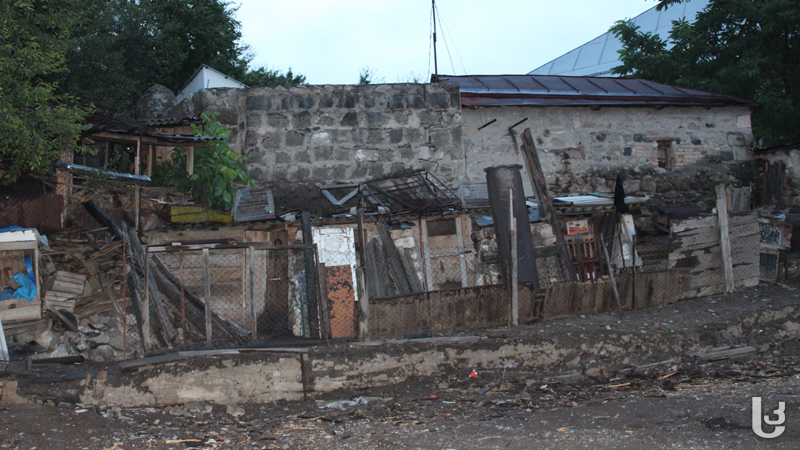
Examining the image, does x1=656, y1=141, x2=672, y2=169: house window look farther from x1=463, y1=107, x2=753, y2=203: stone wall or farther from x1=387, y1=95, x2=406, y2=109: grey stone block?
x1=387, y1=95, x2=406, y2=109: grey stone block

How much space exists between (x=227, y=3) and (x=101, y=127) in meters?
10.5

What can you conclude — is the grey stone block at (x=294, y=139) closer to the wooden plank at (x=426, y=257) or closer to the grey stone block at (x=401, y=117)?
the grey stone block at (x=401, y=117)

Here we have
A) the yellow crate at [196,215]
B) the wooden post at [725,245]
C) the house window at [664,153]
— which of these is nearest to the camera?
the wooden post at [725,245]

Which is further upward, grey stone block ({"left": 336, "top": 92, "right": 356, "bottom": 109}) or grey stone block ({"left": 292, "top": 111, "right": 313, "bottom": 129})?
grey stone block ({"left": 336, "top": 92, "right": 356, "bottom": 109})

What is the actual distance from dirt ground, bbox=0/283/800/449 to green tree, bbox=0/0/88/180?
405 centimetres

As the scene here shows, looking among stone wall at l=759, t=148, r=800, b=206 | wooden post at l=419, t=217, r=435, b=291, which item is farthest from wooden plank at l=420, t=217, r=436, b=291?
stone wall at l=759, t=148, r=800, b=206

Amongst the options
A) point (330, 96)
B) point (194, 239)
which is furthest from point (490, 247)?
point (194, 239)

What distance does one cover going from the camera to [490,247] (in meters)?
11.3

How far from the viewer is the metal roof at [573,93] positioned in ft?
41.7

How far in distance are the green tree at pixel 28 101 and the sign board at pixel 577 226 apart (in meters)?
7.78

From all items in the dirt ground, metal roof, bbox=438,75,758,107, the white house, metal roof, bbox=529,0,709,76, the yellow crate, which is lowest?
the dirt ground

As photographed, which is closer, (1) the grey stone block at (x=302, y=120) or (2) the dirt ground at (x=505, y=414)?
(2) the dirt ground at (x=505, y=414)

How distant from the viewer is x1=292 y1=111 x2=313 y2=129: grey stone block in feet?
40.3

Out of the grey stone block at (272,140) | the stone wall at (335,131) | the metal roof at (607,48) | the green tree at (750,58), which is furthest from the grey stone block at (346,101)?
the metal roof at (607,48)
